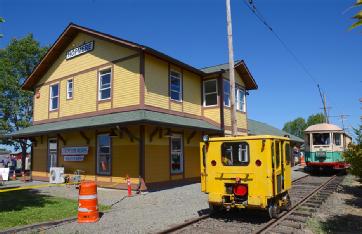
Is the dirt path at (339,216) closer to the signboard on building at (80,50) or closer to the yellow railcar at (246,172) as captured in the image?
the yellow railcar at (246,172)

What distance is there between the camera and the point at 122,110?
17.4m

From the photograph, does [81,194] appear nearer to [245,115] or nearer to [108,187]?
[108,187]

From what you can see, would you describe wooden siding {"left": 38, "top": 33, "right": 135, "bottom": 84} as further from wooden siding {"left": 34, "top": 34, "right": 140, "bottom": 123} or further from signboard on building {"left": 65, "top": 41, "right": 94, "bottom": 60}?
signboard on building {"left": 65, "top": 41, "right": 94, "bottom": 60}

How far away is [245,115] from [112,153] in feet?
34.6

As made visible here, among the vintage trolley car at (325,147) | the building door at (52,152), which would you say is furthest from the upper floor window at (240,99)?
the building door at (52,152)

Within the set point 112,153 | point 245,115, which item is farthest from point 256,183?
point 245,115

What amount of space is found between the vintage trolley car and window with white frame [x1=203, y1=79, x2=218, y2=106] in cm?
871

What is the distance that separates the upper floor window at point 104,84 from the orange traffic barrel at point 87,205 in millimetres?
9556

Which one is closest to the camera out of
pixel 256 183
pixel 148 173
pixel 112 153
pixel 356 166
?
pixel 256 183

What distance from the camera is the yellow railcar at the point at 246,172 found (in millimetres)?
8945

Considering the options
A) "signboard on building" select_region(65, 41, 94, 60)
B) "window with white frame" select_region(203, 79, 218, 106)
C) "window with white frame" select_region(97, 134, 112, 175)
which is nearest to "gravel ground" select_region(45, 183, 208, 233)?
"window with white frame" select_region(97, 134, 112, 175)

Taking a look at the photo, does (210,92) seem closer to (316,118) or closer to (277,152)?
(277,152)

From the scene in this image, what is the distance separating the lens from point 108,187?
56.3 ft

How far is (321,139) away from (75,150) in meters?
17.0
